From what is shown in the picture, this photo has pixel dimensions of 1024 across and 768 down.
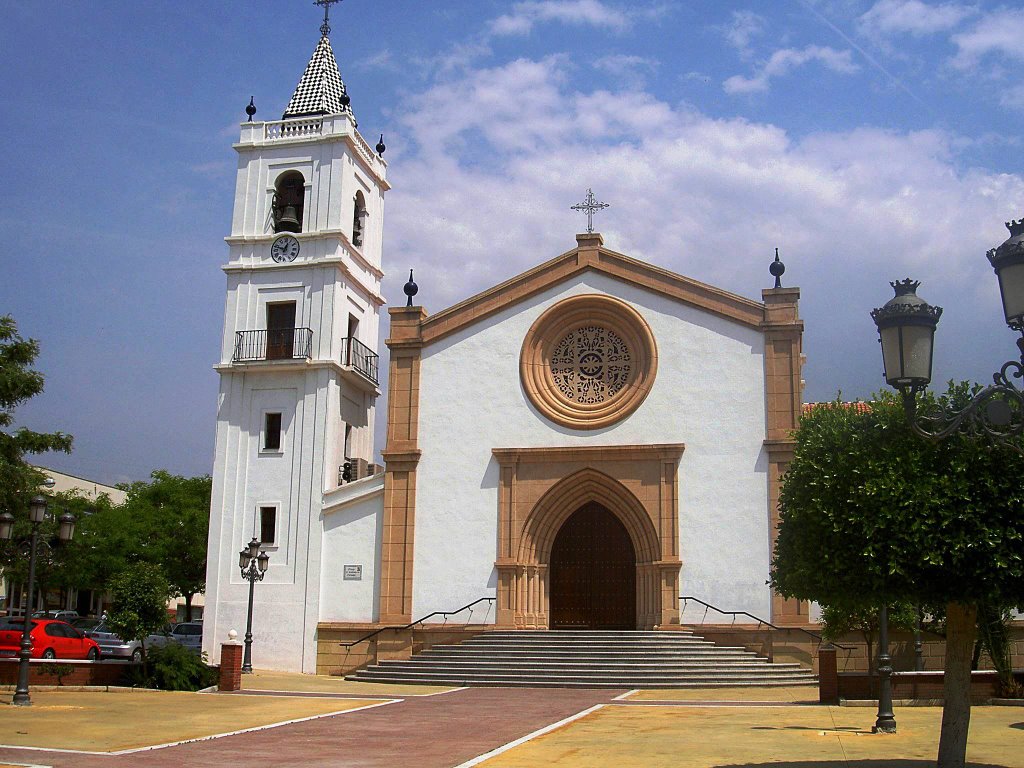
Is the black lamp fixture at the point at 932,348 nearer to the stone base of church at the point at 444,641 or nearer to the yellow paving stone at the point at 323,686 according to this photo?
the yellow paving stone at the point at 323,686

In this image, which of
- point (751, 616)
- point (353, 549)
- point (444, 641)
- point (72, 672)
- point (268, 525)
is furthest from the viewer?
point (268, 525)

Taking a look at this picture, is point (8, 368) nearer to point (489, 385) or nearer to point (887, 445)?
point (489, 385)

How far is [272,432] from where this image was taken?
32.0 meters

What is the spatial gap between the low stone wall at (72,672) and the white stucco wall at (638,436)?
887cm

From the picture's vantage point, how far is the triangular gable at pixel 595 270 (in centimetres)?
2936

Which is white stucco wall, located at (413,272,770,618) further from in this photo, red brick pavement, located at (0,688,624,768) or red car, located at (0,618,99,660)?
red car, located at (0,618,99,660)

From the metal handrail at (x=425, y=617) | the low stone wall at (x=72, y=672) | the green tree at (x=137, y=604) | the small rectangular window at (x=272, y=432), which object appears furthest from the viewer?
the small rectangular window at (x=272, y=432)

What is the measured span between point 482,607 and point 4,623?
52.8ft

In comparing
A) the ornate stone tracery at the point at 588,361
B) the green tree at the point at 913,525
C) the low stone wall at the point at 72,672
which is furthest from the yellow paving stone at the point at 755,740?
the ornate stone tracery at the point at 588,361

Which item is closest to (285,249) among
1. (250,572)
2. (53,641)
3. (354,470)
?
(354,470)

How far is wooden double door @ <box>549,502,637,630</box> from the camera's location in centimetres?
2992

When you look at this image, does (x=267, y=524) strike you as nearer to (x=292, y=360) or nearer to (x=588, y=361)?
(x=292, y=360)

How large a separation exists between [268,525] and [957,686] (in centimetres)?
2385

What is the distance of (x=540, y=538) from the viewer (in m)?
29.8
